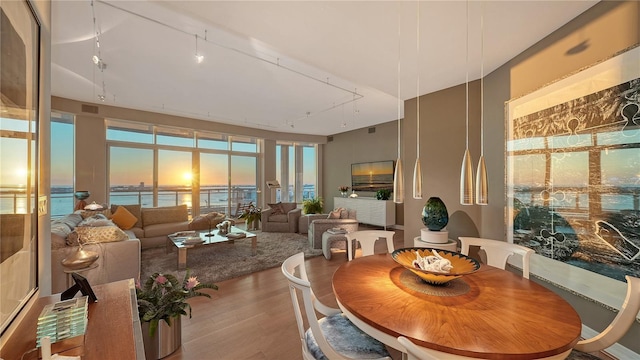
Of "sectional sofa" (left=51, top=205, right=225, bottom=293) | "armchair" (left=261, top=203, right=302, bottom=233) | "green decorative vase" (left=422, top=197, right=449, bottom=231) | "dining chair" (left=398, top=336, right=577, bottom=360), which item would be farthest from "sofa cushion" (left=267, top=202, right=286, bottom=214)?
"dining chair" (left=398, top=336, right=577, bottom=360)

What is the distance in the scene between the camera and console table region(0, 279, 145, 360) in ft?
2.76

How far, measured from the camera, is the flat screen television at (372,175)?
7.11 meters

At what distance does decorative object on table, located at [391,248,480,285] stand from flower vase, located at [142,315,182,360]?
1.81 m

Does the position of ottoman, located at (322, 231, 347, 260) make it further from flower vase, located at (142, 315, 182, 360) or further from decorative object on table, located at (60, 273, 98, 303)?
decorative object on table, located at (60, 273, 98, 303)

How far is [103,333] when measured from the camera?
968 mm

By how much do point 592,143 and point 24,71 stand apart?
359 cm

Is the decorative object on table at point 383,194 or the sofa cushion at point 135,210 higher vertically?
the decorative object on table at point 383,194

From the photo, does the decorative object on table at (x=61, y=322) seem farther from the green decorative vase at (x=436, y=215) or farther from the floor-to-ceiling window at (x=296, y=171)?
the floor-to-ceiling window at (x=296, y=171)

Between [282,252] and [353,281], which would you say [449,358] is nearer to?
[353,281]

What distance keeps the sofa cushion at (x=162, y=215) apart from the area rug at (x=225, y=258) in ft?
2.36

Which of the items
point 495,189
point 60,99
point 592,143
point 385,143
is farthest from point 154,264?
point 385,143

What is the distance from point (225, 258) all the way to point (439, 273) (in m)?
3.68

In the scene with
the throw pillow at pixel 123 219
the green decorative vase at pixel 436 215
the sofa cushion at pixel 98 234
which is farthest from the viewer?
the throw pillow at pixel 123 219

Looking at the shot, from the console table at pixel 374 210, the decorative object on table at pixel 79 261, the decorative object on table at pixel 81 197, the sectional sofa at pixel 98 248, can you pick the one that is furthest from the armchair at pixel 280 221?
the decorative object on table at pixel 79 261
